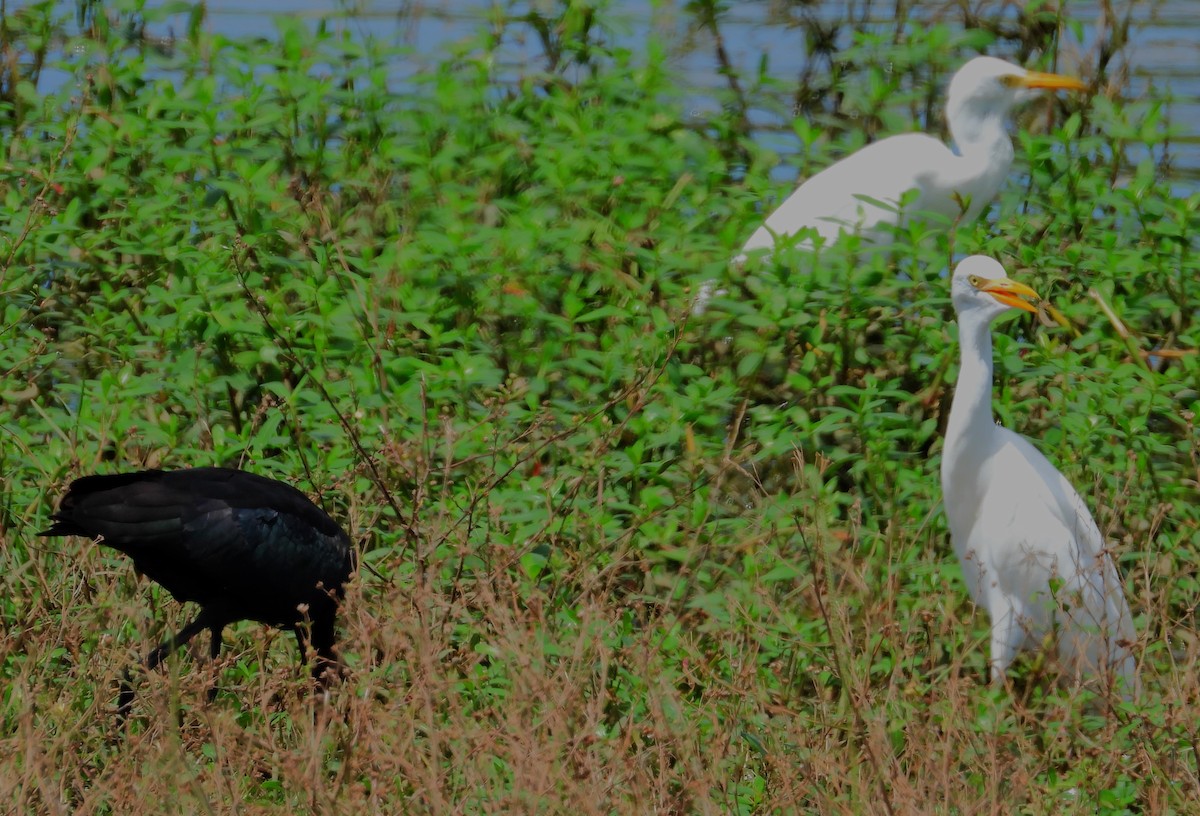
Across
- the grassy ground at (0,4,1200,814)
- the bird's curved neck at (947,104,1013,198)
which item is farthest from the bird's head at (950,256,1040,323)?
the bird's curved neck at (947,104,1013,198)

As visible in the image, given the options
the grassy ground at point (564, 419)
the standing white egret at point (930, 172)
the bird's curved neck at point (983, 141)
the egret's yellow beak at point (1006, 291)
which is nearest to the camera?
the grassy ground at point (564, 419)

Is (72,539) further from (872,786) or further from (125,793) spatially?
(872,786)

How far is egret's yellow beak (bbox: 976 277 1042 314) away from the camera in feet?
14.0

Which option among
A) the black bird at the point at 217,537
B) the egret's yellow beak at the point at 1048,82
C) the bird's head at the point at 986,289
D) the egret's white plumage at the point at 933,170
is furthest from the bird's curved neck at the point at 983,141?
the black bird at the point at 217,537

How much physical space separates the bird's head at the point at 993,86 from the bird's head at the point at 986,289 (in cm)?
178

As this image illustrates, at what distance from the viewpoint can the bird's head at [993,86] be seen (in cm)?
586

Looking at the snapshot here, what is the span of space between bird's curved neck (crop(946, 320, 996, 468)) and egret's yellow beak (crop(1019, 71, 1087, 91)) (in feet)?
6.04

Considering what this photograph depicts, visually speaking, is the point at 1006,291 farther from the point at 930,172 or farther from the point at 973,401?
the point at 930,172

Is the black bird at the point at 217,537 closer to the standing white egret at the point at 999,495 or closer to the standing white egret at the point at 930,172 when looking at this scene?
the standing white egret at the point at 999,495

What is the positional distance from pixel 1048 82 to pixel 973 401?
199 cm

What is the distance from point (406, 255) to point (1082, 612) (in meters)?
2.11

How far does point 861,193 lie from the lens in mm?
5441

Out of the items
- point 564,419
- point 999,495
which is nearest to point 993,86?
point 999,495

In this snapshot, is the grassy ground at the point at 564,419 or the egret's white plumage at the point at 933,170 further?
the egret's white plumage at the point at 933,170
